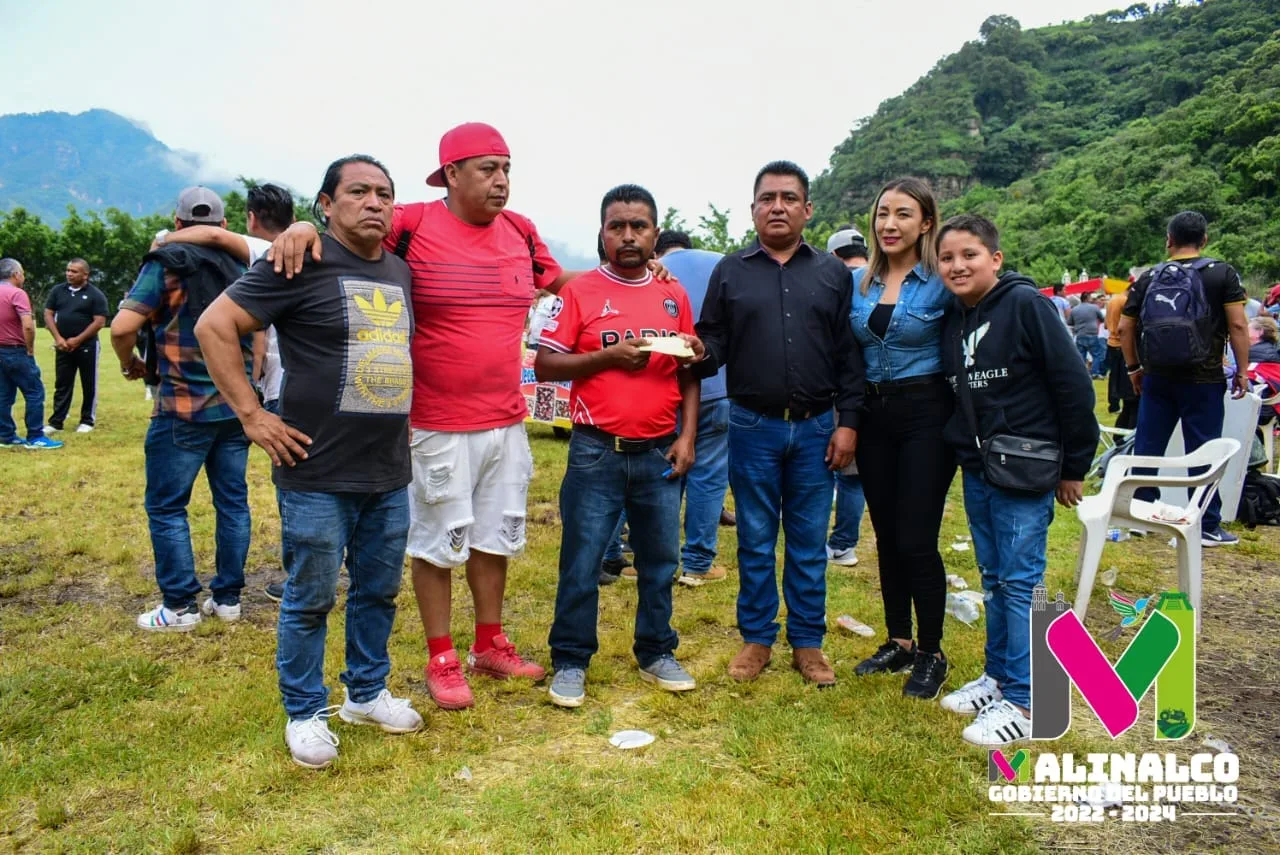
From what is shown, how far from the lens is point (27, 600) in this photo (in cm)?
493

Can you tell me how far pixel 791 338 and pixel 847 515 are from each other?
255cm

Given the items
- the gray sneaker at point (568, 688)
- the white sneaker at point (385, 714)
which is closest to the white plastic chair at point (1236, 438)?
the gray sneaker at point (568, 688)

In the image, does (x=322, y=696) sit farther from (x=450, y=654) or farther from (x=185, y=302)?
(x=185, y=302)

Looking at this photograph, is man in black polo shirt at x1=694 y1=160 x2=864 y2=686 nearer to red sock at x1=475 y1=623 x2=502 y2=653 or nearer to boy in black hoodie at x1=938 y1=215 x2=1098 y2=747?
boy in black hoodie at x1=938 y1=215 x2=1098 y2=747

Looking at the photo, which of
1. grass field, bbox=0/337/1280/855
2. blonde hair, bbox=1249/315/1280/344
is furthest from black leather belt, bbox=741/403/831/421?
blonde hair, bbox=1249/315/1280/344

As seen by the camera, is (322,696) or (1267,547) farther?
(1267,547)

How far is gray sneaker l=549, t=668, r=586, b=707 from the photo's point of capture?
3.56 metres

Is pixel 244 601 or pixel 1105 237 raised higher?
pixel 1105 237

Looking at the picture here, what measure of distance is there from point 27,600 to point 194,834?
3324 mm

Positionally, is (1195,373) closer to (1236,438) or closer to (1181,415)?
(1181,415)

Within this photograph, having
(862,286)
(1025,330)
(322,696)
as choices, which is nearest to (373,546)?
(322,696)

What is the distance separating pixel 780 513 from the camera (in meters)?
3.90

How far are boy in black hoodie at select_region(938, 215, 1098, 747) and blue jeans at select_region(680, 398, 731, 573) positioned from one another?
1787 millimetres

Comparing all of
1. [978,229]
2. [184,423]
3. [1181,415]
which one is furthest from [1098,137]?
[184,423]
